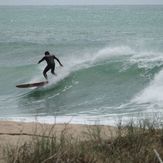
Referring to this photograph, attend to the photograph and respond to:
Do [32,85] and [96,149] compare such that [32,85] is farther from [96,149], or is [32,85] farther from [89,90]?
[96,149]

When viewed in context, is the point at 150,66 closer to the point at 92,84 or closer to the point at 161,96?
the point at 92,84

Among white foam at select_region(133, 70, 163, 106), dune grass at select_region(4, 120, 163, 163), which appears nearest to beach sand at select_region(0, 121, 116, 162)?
dune grass at select_region(4, 120, 163, 163)

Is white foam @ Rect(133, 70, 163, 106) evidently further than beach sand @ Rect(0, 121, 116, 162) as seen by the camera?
Yes

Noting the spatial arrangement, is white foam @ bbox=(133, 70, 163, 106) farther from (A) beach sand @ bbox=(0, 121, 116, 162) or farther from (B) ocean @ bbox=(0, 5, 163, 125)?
(A) beach sand @ bbox=(0, 121, 116, 162)

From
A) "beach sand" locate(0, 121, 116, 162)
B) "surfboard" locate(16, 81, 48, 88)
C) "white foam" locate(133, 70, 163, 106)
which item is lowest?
"beach sand" locate(0, 121, 116, 162)

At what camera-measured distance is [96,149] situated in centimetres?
556

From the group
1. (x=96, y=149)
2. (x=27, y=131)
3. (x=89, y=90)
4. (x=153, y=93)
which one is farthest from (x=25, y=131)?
(x=89, y=90)

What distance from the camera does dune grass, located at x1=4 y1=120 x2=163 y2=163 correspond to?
191 inches

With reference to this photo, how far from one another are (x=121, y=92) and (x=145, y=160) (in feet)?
39.9

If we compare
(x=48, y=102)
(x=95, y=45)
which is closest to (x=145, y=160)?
(x=48, y=102)

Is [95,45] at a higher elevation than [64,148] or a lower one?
higher

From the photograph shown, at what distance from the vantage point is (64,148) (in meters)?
5.08

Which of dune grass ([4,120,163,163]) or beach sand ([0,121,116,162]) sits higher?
beach sand ([0,121,116,162])

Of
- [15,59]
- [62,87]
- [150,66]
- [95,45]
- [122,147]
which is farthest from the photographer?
[95,45]
